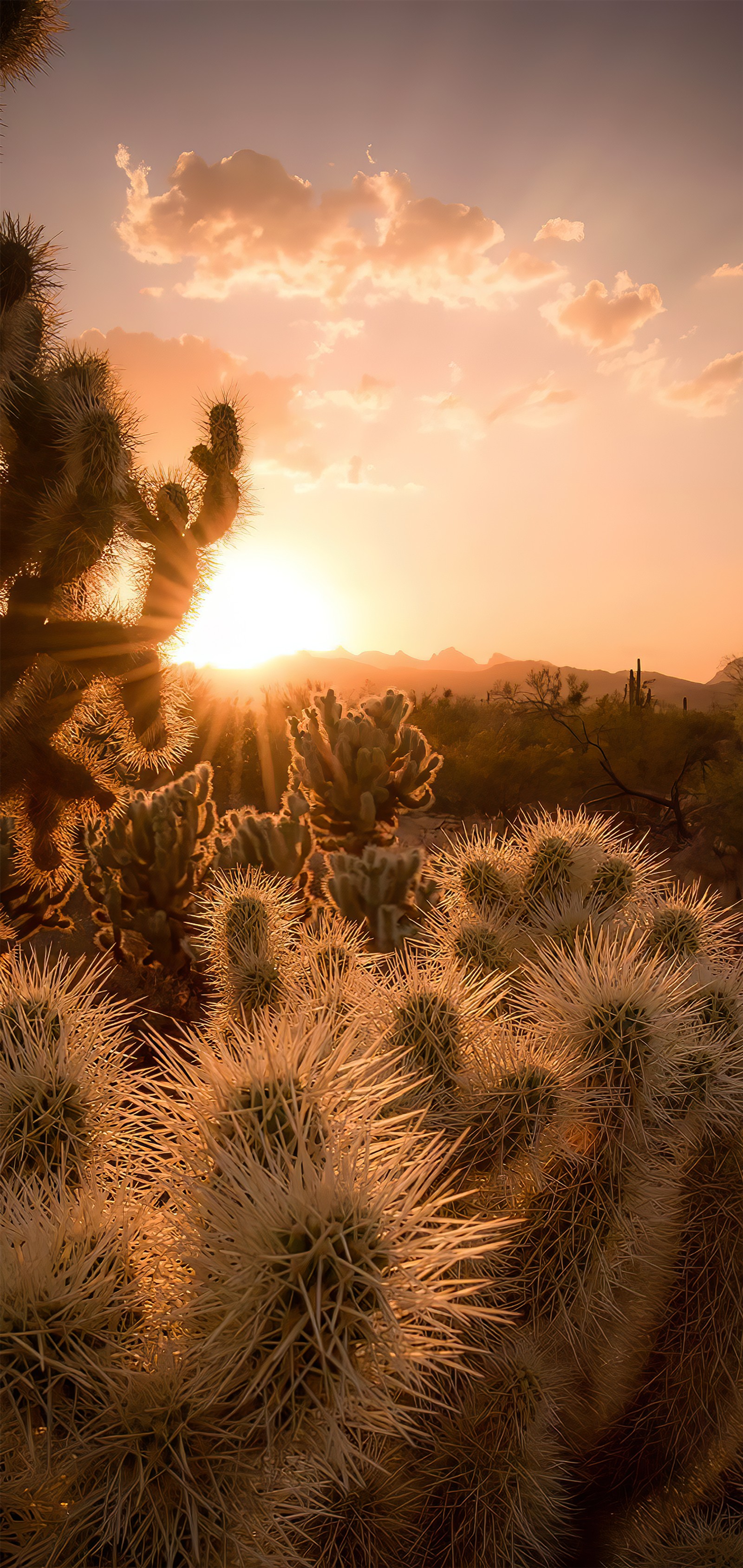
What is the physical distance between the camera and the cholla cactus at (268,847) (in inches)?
263

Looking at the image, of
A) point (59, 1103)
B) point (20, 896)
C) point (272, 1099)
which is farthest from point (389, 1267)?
point (20, 896)

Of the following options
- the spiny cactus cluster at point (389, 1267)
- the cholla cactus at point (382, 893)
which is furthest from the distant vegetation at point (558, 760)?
the spiny cactus cluster at point (389, 1267)

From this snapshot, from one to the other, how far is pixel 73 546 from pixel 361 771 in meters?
2.98

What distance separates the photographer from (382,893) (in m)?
5.96

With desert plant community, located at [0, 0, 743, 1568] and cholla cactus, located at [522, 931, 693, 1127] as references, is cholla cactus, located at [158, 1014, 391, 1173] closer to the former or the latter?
desert plant community, located at [0, 0, 743, 1568]

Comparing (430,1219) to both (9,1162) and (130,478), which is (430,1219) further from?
(130,478)

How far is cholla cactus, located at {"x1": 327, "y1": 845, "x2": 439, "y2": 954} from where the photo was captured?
5.88m

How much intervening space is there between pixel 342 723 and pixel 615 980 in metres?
5.44

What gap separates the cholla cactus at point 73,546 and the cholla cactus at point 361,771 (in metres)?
1.40

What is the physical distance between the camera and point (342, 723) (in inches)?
275

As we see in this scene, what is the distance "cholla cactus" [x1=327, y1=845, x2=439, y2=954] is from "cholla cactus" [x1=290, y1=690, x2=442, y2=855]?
36.4 inches

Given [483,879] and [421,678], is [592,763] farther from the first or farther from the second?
[421,678]

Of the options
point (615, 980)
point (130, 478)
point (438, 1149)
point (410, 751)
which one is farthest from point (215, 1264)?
point (410, 751)

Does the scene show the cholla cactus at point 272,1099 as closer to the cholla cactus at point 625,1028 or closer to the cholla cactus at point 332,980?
the cholla cactus at point 332,980
